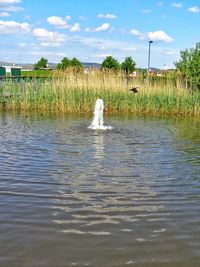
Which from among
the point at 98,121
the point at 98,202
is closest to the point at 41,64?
the point at 98,121

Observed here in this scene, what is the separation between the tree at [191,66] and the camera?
2503 centimetres

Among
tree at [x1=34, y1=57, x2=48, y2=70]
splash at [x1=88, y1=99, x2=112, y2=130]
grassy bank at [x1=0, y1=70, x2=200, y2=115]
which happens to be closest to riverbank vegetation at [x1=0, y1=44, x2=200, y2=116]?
grassy bank at [x1=0, y1=70, x2=200, y2=115]

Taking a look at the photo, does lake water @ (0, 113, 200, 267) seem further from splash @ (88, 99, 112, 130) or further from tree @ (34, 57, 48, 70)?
tree @ (34, 57, 48, 70)

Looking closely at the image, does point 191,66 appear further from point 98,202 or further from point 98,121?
point 98,202

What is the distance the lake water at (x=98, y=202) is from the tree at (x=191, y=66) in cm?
1285

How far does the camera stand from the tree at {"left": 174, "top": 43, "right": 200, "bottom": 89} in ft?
82.1

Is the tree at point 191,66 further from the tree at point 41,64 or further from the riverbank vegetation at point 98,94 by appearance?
the tree at point 41,64

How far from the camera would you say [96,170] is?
28.6 feet

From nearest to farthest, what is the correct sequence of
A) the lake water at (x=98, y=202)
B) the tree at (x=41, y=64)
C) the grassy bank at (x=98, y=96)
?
the lake water at (x=98, y=202) → the grassy bank at (x=98, y=96) → the tree at (x=41, y=64)

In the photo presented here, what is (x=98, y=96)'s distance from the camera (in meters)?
22.8

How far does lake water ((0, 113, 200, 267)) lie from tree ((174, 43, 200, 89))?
12850 mm

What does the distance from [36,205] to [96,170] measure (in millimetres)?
2614

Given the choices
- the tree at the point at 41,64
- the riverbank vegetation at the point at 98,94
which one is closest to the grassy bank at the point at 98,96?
the riverbank vegetation at the point at 98,94

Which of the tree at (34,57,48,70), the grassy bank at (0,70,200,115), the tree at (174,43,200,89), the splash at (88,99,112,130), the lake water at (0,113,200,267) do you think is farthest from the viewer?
the tree at (34,57,48,70)
